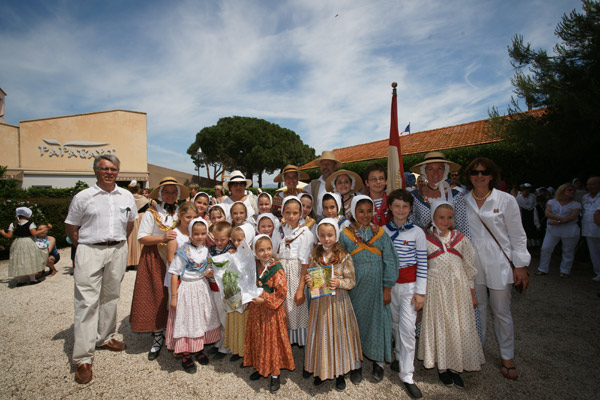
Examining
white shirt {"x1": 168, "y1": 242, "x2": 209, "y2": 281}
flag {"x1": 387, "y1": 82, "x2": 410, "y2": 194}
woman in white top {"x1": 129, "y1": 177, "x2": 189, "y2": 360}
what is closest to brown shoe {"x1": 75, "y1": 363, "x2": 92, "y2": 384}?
woman in white top {"x1": 129, "y1": 177, "x2": 189, "y2": 360}

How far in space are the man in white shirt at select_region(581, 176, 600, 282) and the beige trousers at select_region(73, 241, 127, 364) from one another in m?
9.08

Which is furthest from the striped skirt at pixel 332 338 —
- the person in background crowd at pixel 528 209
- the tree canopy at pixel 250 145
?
the tree canopy at pixel 250 145

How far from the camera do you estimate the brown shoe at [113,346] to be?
371cm

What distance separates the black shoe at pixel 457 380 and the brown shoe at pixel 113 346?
3.99m

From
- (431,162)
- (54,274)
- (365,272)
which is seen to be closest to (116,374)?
(365,272)

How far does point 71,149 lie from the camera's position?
72.5 ft

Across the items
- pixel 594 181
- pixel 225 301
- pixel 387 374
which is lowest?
pixel 387 374

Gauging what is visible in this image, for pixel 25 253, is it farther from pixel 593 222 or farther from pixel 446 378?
pixel 593 222

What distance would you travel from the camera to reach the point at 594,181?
6.30 meters

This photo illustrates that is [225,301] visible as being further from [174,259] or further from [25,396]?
[25,396]

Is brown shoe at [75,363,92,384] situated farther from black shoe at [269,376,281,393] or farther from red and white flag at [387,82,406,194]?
red and white flag at [387,82,406,194]

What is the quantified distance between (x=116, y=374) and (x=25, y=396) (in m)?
0.78

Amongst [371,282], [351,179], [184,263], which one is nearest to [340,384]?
[371,282]

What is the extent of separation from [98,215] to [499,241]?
4528mm
